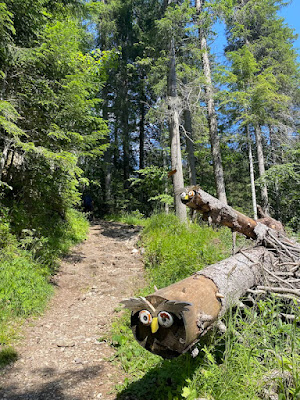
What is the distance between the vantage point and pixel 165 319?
6.43 ft

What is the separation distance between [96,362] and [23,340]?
128 cm

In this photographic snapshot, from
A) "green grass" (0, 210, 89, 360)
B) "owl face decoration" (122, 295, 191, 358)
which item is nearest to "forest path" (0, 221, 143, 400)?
"green grass" (0, 210, 89, 360)

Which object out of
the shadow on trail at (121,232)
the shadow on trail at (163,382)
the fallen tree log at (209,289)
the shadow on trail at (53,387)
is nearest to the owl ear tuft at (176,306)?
the fallen tree log at (209,289)

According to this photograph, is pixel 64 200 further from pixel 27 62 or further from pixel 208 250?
pixel 208 250

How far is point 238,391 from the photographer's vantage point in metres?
2.17

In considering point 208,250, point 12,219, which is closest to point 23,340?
point 12,219

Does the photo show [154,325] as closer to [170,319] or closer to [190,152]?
[170,319]

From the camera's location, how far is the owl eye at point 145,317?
2.02m

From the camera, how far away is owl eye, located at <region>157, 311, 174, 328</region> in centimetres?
193

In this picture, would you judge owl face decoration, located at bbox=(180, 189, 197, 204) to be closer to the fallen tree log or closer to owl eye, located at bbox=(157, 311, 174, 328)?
the fallen tree log

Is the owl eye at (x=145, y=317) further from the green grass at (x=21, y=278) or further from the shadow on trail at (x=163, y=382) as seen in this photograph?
the green grass at (x=21, y=278)

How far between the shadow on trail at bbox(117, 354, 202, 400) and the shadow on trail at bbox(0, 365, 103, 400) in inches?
22.9

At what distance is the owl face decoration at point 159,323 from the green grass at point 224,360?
0.40 m

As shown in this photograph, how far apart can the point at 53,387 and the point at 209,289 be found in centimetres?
231
